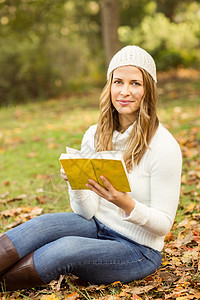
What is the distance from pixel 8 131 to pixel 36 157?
192 cm

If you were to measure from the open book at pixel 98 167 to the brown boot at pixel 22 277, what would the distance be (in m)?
0.60

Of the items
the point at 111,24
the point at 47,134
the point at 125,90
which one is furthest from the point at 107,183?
the point at 111,24

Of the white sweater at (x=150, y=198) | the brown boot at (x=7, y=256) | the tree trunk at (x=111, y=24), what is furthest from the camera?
the tree trunk at (x=111, y=24)

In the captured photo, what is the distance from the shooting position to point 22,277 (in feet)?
7.12

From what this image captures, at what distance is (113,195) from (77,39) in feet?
38.5

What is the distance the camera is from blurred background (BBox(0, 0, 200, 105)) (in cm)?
912

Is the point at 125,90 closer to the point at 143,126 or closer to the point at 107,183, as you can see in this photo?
the point at 143,126

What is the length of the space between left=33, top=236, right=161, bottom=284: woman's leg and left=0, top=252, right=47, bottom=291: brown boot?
0.04 m

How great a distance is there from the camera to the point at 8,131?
23.3 feet

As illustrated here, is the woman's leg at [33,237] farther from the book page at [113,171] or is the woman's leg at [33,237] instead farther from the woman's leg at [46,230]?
the book page at [113,171]

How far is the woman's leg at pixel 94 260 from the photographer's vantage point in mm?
2082

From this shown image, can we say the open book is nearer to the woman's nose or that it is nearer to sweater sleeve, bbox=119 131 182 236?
sweater sleeve, bbox=119 131 182 236

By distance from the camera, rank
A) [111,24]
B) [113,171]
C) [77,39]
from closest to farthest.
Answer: [113,171], [111,24], [77,39]

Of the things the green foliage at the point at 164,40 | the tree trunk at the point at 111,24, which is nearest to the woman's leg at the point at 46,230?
the tree trunk at the point at 111,24
